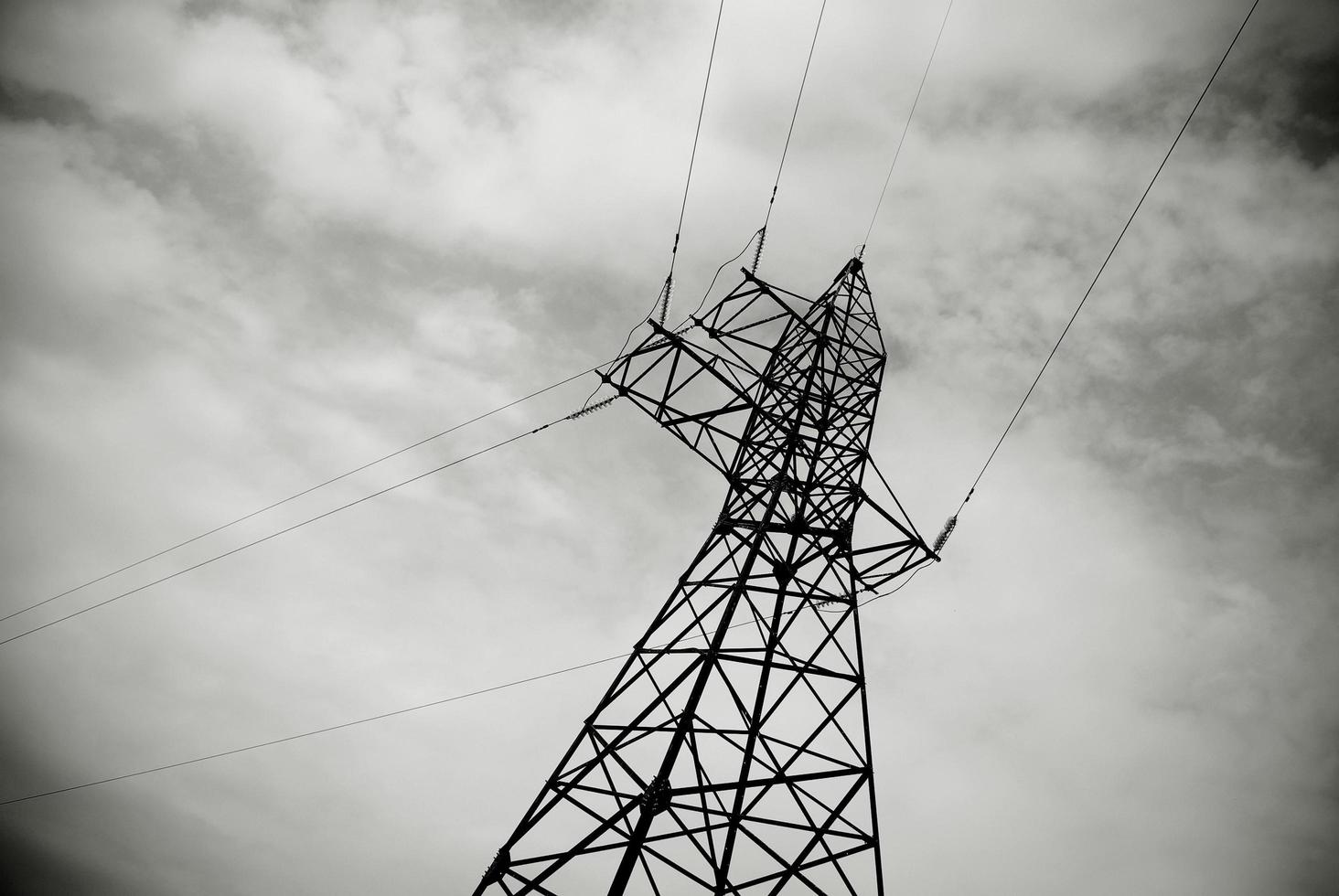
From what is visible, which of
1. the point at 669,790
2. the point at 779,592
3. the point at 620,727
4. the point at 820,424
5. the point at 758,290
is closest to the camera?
the point at 669,790

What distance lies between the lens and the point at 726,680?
7.36m

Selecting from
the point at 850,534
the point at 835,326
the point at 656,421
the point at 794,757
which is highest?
the point at 835,326

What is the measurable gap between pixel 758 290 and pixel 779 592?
5.06 metres

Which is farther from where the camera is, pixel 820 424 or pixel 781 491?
pixel 820 424

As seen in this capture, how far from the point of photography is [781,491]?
9.02 metres

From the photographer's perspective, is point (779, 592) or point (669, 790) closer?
point (669, 790)

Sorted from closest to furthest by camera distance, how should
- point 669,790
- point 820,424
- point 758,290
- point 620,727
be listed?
point 669,790
point 620,727
point 820,424
point 758,290

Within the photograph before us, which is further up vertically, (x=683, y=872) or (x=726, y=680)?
(x=726, y=680)

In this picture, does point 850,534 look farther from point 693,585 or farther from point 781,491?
point 693,585

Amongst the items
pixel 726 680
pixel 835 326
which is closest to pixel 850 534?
pixel 726 680

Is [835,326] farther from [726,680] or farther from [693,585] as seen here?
[726,680]

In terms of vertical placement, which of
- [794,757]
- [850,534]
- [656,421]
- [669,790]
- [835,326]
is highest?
[835,326]

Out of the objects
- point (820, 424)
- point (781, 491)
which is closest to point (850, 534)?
point (781, 491)

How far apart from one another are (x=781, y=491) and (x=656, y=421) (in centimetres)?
202
